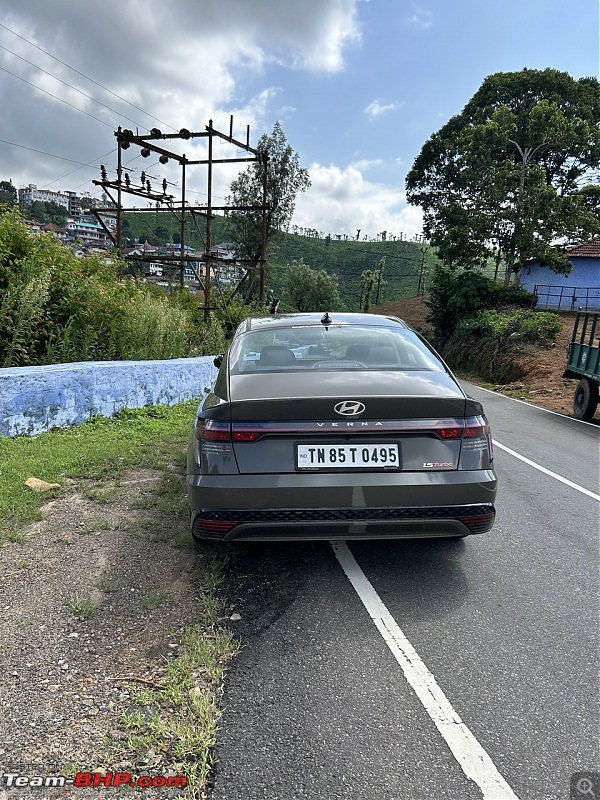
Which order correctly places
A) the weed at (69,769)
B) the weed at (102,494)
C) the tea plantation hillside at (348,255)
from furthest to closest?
1. the tea plantation hillside at (348,255)
2. the weed at (102,494)
3. the weed at (69,769)

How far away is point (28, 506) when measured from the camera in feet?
13.5

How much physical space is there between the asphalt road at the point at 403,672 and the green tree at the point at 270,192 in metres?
38.1

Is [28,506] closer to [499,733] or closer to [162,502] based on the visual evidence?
[162,502]

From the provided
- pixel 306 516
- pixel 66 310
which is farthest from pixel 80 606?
pixel 66 310

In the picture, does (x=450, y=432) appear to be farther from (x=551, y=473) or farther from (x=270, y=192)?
(x=270, y=192)

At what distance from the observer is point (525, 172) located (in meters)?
28.5

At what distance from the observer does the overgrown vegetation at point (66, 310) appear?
22.6ft

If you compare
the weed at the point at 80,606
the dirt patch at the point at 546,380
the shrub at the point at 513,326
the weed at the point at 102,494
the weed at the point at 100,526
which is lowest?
the dirt patch at the point at 546,380

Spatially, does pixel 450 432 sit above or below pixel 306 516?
above

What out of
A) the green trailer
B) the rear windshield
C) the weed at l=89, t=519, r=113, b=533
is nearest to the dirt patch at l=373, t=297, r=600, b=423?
the green trailer

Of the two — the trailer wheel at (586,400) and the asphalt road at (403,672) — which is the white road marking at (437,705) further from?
the trailer wheel at (586,400)

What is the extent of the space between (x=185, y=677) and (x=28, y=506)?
96.0 inches

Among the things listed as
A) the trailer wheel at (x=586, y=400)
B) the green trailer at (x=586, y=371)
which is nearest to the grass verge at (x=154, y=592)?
the green trailer at (x=586, y=371)

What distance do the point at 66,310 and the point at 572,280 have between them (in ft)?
124
